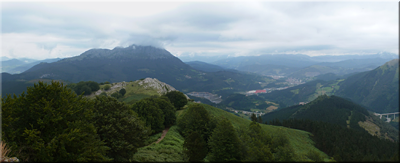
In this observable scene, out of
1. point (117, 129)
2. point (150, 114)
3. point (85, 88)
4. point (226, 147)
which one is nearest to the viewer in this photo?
point (117, 129)

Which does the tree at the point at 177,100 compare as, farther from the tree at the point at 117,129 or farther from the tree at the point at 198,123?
the tree at the point at 117,129

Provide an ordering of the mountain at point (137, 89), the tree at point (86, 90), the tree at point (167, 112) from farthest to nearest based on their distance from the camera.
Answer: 1. the mountain at point (137, 89)
2. the tree at point (86, 90)
3. the tree at point (167, 112)

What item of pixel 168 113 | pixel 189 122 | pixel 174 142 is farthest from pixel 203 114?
pixel 168 113

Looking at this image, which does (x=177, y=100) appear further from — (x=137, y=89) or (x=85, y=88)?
(x=85, y=88)

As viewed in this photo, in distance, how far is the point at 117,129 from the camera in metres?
28.1

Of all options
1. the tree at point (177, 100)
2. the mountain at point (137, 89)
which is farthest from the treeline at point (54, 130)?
the mountain at point (137, 89)

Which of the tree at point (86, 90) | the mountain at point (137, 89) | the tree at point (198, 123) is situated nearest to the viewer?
the tree at point (198, 123)

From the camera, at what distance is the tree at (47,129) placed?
58.0 ft

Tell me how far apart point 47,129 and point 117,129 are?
31.3ft

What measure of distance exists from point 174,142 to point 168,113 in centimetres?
2114

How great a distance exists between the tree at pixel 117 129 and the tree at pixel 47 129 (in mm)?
4419

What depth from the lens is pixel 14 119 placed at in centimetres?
1856

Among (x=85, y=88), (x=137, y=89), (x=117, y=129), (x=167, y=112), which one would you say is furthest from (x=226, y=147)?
(x=137, y=89)

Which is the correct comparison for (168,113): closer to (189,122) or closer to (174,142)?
(189,122)
